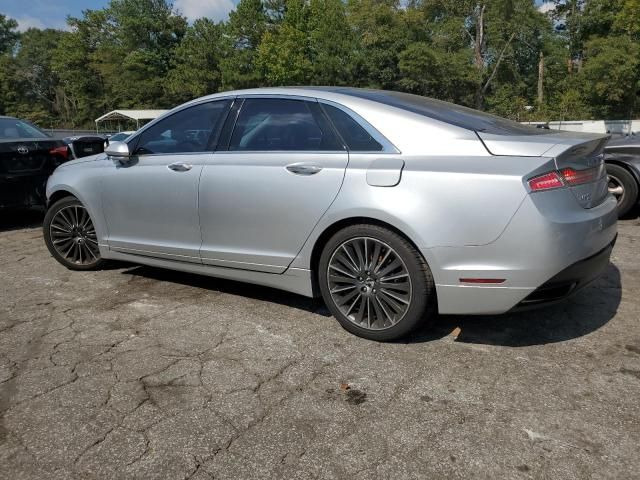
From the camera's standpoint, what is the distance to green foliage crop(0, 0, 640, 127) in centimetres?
4262

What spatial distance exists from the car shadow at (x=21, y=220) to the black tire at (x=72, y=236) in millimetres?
2626

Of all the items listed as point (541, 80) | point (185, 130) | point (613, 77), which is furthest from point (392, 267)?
point (541, 80)

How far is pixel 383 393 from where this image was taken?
2699 millimetres

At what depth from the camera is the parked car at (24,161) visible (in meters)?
6.76

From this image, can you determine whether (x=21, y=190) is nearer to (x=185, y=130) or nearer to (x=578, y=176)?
(x=185, y=130)

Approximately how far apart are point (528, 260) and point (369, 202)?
91 centimetres

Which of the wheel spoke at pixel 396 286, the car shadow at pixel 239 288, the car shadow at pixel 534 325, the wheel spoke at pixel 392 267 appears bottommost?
the car shadow at pixel 534 325

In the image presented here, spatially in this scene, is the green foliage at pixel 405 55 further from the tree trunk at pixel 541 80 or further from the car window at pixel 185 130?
the car window at pixel 185 130

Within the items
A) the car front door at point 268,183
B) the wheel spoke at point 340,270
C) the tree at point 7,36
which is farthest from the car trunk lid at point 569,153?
the tree at point 7,36

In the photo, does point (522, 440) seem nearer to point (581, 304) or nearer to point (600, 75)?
point (581, 304)

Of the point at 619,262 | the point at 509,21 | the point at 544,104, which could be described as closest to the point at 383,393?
the point at 619,262

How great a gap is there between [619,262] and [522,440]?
3.26 metres

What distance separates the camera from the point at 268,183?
138 inches

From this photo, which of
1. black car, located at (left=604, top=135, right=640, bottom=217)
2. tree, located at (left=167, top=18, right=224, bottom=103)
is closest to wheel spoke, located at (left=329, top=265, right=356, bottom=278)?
black car, located at (left=604, top=135, right=640, bottom=217)
